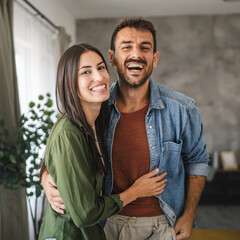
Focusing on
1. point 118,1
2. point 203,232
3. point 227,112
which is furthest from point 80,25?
point 203,232

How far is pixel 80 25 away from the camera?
5.69m

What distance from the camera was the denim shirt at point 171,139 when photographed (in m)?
1.39

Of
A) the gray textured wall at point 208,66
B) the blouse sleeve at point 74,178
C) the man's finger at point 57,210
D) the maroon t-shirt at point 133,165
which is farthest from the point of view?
the gray textured wall at point 208,66

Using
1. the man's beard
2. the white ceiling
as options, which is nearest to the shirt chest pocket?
the man's beard

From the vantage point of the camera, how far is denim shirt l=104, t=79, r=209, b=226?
1.39 metres

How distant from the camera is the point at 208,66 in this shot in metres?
5.48

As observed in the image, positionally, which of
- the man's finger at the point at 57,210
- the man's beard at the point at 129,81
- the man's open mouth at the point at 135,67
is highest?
the man's open mouth at the point at 135,67

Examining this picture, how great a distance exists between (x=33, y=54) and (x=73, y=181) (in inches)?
118

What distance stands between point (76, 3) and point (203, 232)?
378cm

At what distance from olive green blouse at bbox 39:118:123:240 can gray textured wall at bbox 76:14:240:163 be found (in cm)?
464

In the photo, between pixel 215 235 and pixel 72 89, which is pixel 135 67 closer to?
pixel 72 89

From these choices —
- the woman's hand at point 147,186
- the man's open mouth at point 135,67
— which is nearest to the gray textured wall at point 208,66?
the man's open mouth at point 135,67

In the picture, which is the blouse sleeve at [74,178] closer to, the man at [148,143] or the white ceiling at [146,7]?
the man at [148,143]

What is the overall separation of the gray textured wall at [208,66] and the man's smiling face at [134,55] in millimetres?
4186
